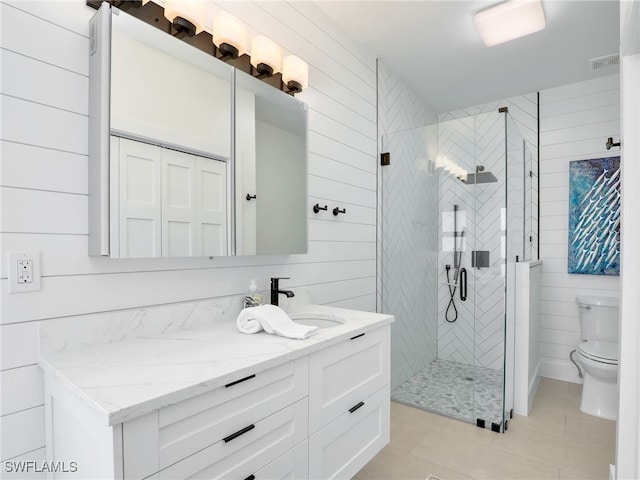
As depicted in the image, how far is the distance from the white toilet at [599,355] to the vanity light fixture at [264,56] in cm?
285

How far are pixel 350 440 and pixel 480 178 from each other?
6.39ft

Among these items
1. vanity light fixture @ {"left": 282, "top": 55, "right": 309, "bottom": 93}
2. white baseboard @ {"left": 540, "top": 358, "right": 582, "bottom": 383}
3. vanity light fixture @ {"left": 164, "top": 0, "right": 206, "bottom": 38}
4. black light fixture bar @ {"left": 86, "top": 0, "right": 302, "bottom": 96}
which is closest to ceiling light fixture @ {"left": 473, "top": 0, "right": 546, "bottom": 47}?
vanity light fixture @ {"left": 282, "top": 55, "right": 309, "bottom": 93}

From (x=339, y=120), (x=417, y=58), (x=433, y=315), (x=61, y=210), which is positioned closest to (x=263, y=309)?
(x=61, y=210)

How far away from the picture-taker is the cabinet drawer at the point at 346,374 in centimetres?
139

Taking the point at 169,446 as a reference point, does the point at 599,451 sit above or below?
below

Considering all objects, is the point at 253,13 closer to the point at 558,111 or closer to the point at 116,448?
the point at 116,448

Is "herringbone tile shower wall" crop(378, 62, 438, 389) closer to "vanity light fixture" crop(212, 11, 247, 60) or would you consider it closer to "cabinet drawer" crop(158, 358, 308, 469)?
"vanity light fixture" crop(212, 11, 247, 60)

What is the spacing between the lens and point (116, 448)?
82 cm

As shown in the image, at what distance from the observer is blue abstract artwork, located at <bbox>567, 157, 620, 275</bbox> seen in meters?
3.06

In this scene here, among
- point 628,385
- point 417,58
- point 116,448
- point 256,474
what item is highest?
point 417,58

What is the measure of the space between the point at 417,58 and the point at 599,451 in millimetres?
2892

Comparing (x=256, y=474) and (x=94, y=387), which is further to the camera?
(x=256, y=474)

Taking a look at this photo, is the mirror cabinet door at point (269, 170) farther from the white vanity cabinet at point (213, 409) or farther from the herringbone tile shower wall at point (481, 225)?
the herringbone tile shower wall at point (481, 225)

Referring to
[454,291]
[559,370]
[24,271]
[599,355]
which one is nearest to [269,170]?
[24,271]
